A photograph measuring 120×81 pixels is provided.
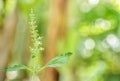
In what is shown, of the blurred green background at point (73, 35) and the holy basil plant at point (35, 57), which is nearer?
the holy basil plant at point (35, 57)

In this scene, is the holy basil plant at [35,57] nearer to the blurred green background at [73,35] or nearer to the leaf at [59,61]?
the leaf at [59,61]

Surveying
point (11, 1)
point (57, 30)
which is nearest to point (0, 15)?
point (11, 1)

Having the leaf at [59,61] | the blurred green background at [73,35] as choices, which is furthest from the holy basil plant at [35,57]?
the blurred green background at [73,35]

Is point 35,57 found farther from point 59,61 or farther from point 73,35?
point 73,35

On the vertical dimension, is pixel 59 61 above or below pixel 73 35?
above

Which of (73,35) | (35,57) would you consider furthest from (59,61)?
(73,35)

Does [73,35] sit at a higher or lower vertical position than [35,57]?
lower

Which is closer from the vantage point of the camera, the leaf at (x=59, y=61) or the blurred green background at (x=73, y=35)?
the leaf at (x=59, y=61)

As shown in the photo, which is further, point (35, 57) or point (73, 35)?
point (73, 35)

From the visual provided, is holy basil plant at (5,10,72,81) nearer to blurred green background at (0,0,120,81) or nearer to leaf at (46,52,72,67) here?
leaf at (46,52,72,67)
